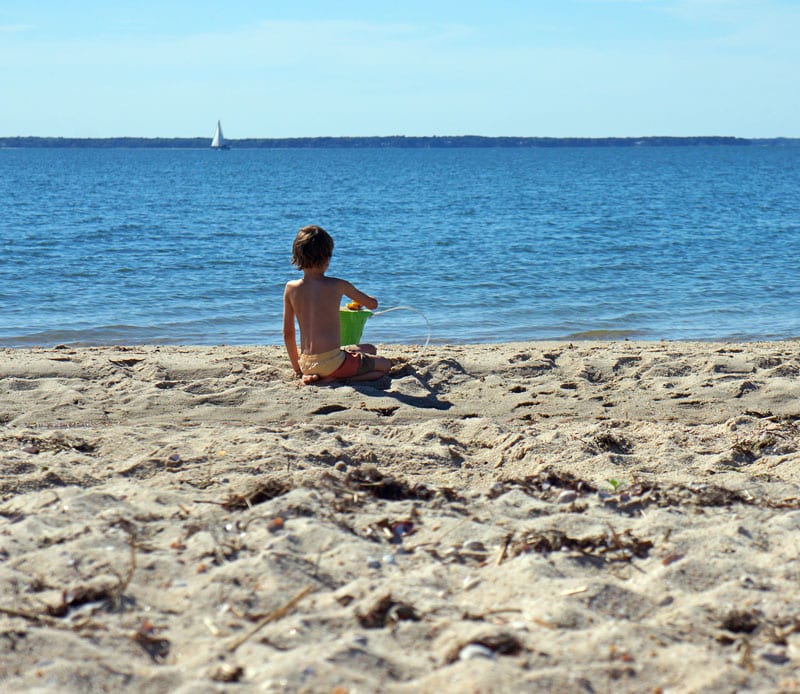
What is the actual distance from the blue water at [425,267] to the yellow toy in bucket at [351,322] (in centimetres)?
329

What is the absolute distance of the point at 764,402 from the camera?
575 cm

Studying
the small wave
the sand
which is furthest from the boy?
the small wave

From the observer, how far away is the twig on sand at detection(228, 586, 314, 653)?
2623 millimetres

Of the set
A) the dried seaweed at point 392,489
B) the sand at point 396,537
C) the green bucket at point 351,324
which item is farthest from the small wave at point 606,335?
the dried seaweed at point 392,489

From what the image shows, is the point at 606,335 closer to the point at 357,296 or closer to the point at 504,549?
the point at 357,296

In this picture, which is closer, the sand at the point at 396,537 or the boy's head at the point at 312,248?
the sand at the point at 396,537

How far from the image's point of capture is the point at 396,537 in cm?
347

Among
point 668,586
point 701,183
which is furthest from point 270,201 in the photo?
point 668,586

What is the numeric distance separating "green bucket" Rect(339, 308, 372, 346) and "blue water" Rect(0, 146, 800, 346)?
3.29 metres

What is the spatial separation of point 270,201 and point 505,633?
123 ft

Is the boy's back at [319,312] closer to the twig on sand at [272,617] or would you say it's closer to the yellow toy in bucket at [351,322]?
the yellow toy in bucket at [351,322]

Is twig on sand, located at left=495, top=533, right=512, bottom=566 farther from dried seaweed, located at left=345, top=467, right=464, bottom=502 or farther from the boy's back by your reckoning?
the boy's back

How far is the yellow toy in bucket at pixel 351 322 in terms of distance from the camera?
6.75 m

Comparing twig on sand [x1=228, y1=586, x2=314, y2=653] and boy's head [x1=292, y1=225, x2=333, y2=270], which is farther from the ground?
boy's head [x1=292, y1=225, x2=333, y2=270]
